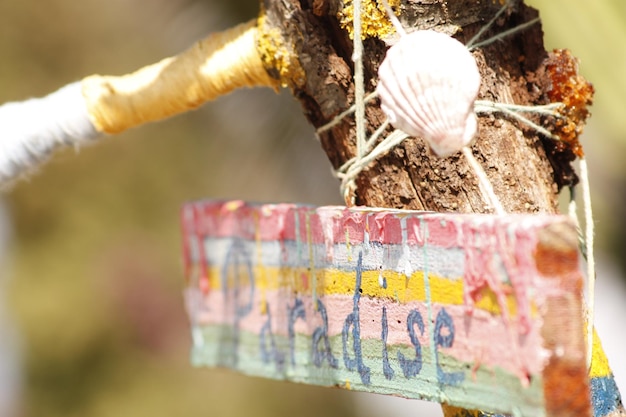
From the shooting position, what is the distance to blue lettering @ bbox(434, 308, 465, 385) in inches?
21.2

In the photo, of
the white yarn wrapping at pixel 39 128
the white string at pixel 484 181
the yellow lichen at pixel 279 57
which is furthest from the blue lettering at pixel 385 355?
the white yarn wrapping at pixel 39 128

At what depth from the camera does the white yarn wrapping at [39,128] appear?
0.75 metres

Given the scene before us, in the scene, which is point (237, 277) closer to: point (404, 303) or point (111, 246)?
point (404, 303)

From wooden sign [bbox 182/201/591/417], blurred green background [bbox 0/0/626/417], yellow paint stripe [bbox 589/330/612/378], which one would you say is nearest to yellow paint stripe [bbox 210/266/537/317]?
wooden sign [bbox 182/201/591/417]

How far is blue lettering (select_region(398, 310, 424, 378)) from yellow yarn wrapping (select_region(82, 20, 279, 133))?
0.81 ft

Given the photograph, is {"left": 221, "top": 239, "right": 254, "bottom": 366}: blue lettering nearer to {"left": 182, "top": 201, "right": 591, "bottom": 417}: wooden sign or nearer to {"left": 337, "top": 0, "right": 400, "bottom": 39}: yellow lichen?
{"left": 182, "top": 201, "right": 591, "bottom": 417}: wooden sign

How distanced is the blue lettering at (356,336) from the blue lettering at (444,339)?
0.08 m

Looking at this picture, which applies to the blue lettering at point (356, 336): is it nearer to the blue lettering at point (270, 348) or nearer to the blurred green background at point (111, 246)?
the blue lettering at point (270, 348)

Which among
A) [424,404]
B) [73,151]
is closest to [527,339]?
[73,151]

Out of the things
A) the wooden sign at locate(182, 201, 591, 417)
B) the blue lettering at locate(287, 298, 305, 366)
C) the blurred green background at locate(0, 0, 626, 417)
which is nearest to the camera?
the wooden sign at locate(182, 201, 591, 417)

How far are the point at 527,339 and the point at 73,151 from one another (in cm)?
50

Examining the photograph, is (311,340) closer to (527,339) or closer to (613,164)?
(527,339)

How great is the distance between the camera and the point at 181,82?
74 centimetres

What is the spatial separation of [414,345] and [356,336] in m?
0.07
